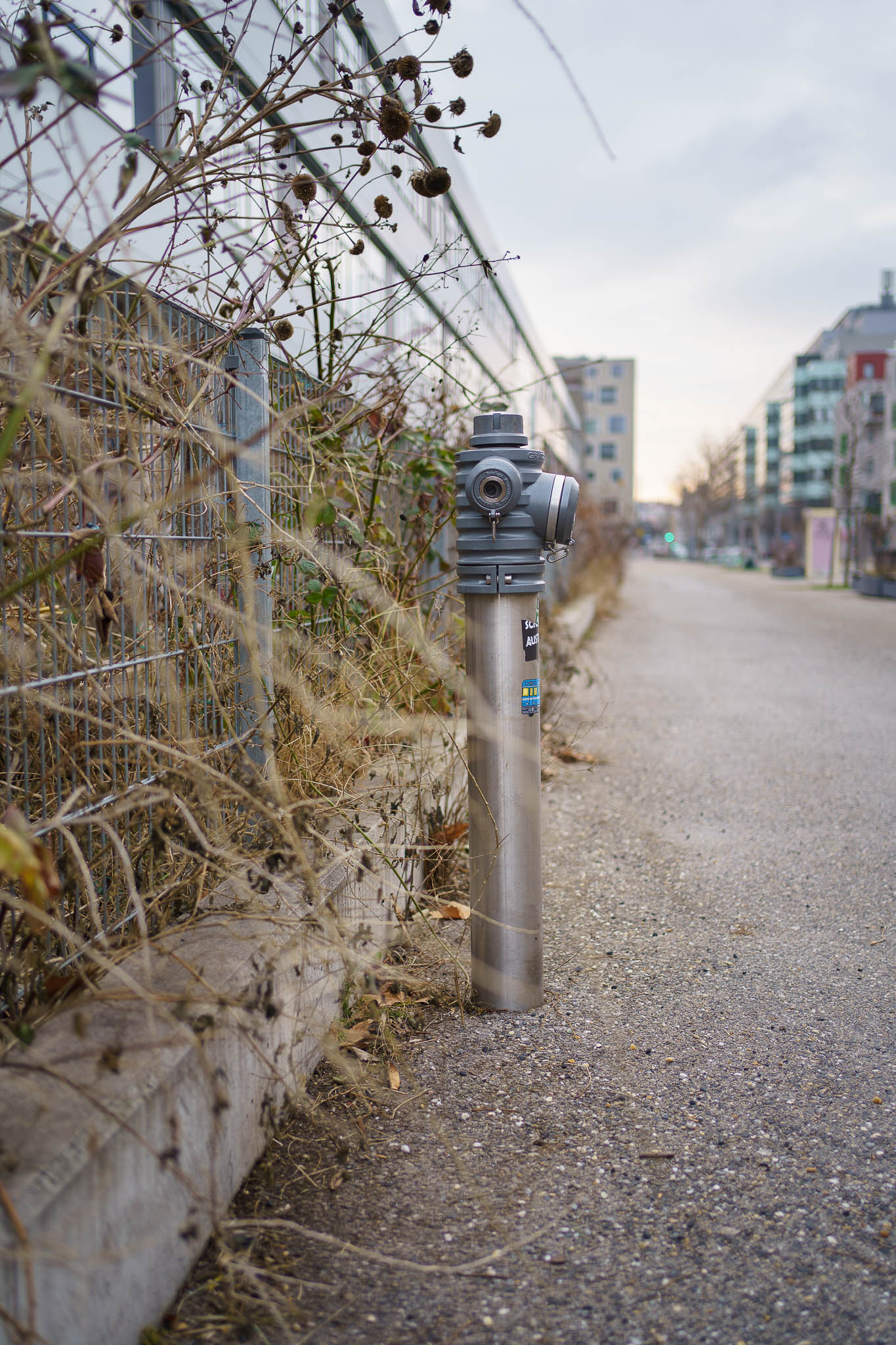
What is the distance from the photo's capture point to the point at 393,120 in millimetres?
2330

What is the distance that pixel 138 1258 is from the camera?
1.63 m

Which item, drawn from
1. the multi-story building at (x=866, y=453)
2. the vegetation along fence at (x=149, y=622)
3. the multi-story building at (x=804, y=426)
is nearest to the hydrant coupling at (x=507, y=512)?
the vegetation along fence at (x=149, y=622)

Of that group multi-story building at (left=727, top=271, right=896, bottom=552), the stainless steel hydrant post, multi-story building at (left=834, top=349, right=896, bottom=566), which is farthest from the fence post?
multi-story building at (left=727, top=271, right=896, bottom=552)

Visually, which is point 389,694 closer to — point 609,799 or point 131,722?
point 131,722

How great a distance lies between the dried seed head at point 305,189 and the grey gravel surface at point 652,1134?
225cm

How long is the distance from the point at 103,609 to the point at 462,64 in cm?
157

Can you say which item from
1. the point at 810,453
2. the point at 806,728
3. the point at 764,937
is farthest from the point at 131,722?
the point at 810,453

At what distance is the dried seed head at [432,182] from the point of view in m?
2.49

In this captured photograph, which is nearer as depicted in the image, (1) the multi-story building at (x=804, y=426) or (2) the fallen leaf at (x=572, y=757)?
(2) the fallen leaf at (x=572, y=757)

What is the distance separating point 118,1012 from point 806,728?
6.39m

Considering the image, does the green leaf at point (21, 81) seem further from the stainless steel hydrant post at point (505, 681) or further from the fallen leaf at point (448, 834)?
the fallen leaf at point (448, 834)

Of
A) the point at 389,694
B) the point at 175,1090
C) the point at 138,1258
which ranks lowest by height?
the point at 138,1258

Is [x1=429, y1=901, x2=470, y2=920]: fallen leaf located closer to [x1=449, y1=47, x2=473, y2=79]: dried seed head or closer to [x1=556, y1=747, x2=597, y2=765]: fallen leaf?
[x1=449, y1=47, x2=473, y2=79]: dried seed head

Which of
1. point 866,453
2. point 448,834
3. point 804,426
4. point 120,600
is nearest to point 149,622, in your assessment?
point 120,600
